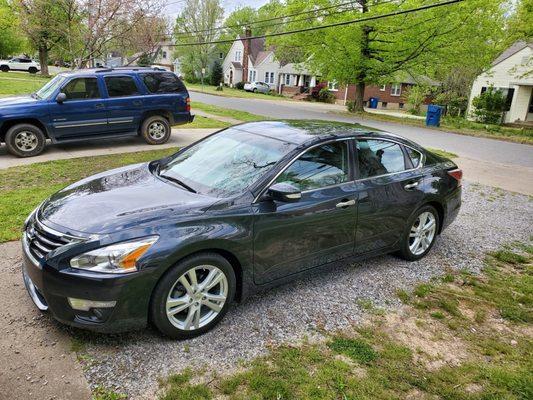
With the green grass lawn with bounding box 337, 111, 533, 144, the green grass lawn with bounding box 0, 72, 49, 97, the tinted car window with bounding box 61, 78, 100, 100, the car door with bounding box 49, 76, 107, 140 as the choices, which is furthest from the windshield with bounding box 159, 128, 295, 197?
the green grass lawn with bounding box 337, 111, 533, 144

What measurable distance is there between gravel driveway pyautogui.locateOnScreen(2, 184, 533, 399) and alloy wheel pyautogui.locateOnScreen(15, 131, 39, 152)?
22.9 ft

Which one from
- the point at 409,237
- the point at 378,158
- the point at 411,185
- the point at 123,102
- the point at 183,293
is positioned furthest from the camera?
the point at 123,102

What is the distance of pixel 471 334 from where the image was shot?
146 inches

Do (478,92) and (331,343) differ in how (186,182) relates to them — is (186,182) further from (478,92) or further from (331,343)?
(478,92)

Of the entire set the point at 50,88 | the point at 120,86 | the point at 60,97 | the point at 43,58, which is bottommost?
the point at 60,97

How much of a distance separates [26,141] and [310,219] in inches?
303

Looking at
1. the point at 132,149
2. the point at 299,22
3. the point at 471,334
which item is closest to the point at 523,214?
the point at 471,334

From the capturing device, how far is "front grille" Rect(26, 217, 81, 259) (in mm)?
3038

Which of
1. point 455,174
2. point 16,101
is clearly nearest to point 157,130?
point 16,101

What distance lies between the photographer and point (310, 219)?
3844 mm

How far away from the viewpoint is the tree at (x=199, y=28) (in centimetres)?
5838

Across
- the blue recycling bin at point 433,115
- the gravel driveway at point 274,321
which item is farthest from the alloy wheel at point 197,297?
the blue recycling bin at point 433,115

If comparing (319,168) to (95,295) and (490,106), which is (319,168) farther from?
(490,106)

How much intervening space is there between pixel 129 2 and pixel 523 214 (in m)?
17.8
